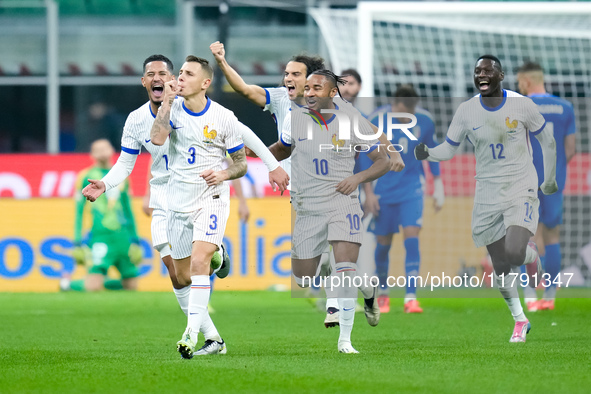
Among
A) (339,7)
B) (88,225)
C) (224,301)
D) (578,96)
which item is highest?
(339,7)

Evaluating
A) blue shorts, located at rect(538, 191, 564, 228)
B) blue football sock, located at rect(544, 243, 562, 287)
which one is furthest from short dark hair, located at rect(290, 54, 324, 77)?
blue football sock, located at rect(544, 243, 562, 287)

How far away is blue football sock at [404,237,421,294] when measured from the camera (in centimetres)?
1115

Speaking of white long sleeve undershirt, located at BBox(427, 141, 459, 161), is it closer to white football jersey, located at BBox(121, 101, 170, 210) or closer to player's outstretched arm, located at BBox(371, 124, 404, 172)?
player's outstretched arm, located at BBox(371, 124, 404, 172)

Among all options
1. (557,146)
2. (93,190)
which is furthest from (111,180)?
A: (557,146)

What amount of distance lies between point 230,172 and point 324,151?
2.45 feet

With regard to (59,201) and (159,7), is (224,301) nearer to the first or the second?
(59,201)

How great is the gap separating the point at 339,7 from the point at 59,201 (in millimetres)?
7535

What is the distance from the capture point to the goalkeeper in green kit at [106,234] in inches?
546

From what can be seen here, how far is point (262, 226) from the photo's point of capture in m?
14.6

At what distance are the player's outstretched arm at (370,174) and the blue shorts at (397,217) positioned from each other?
358cm

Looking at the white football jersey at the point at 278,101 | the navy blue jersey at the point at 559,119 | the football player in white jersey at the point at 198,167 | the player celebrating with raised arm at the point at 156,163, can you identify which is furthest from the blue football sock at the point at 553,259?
the football player in white jersey at the point at 198,167

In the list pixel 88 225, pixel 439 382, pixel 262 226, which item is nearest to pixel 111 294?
pixel 88 225

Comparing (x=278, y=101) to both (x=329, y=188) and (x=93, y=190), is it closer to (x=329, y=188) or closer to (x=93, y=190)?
(x=329, y=188)

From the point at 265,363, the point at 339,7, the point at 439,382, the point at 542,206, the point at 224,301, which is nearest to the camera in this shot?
the point at 439,382
